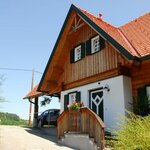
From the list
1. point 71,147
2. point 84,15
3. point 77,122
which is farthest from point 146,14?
point 71,147

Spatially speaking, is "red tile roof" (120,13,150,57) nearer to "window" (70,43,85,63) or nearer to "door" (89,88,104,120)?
"window" (70,43,85,63)

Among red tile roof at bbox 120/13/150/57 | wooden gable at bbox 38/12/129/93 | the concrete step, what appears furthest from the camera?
wooden gable at bbox 38/12/129/93

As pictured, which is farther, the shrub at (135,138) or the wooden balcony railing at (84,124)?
the wooden balcony railing at (84,124)

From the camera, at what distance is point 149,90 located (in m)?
10.9

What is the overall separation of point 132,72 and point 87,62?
3.21 metres

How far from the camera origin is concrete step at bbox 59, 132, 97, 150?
10.2 meters

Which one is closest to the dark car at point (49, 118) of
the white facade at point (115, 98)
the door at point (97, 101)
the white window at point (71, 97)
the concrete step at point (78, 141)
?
the white window at point (71, 97)

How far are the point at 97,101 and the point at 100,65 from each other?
1.98 m

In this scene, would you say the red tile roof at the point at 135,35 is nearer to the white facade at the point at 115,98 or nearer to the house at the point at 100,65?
the house at the point at 100,65

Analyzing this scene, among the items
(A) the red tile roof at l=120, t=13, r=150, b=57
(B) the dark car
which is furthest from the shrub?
(B) the dark car

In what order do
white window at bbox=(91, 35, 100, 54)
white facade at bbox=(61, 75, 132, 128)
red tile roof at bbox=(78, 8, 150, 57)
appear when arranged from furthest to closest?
white window at bbox=(91, 35, 100, 54) < white facade at bbox=(61, 75, 132, 128) < red tile roof at bbox=(78, 8, 150, 57)

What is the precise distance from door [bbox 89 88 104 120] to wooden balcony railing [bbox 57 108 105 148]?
1.85 metres

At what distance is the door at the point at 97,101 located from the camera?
13000 millimetres

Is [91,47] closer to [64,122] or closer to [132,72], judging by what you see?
[132,72]
